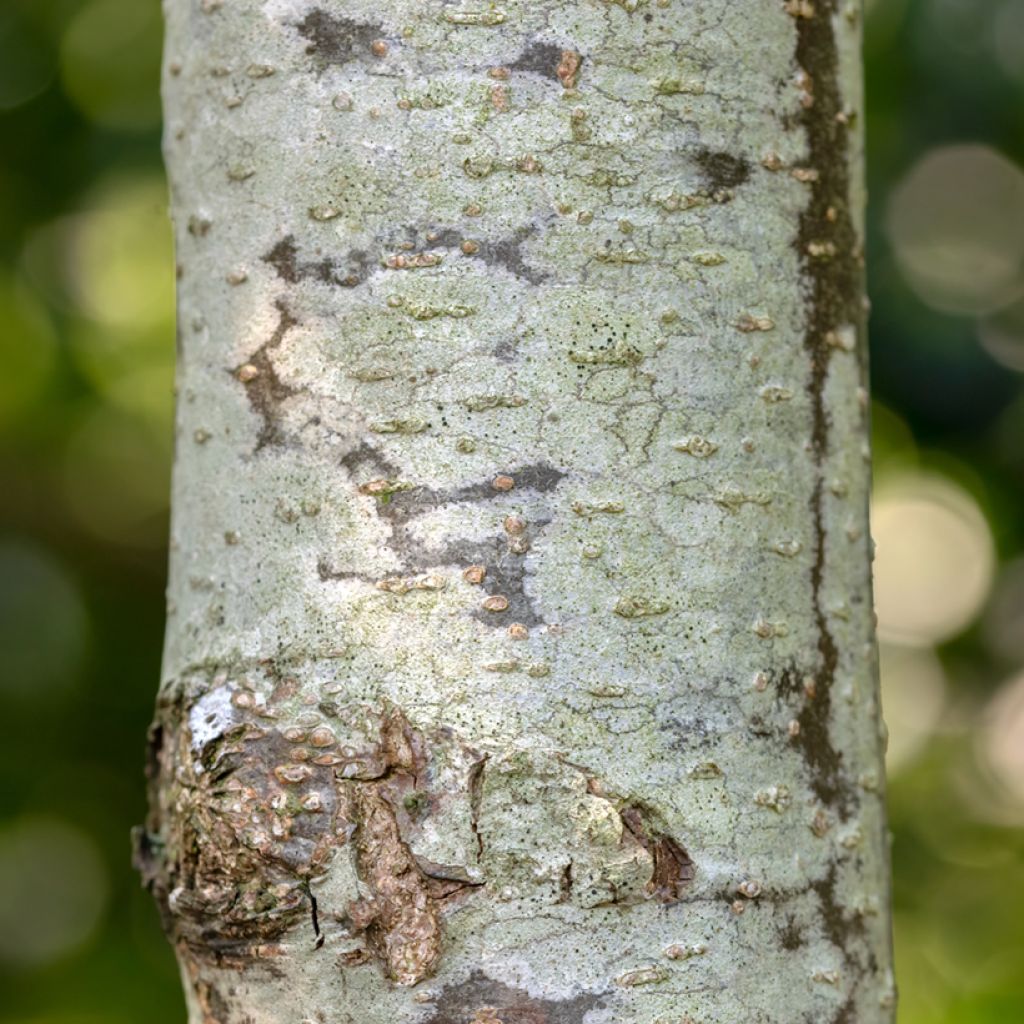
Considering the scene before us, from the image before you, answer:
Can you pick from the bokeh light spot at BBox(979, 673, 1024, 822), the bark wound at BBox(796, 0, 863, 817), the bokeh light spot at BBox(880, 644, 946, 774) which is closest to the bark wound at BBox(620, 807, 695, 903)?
the bark wound at BBox(796, 0, 863, 817)

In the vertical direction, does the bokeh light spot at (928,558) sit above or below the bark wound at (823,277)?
below

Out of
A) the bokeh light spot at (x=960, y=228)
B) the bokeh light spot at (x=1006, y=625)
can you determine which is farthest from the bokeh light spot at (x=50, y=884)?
the bokeh light spot at (x=960, y=228)

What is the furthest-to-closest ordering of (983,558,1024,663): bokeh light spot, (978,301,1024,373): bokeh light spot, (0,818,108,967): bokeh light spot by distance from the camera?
(0,818,108,967): bokeh light spot
(983,558,1024,663): bokeh light spot
(978,301,1024,373): bokeh light spot

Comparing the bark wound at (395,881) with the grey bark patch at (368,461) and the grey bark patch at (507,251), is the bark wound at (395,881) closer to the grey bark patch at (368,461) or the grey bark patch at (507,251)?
the grey bark patch at (368,461)

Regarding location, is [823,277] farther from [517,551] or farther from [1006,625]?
[1006,625]

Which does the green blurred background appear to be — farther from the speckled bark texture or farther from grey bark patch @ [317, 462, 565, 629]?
grey bark patch @ [317, 462, 565, 629]

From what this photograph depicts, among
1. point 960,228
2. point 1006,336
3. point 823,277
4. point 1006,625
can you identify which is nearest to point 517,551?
point 823,277

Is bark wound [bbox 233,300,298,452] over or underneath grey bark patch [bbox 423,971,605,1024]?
over
